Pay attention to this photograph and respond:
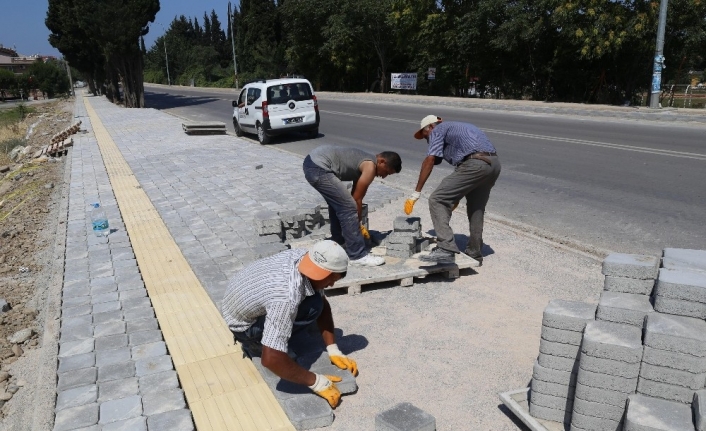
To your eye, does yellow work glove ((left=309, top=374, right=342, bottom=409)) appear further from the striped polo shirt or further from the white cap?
the white cap

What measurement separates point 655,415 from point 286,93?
49.7ft

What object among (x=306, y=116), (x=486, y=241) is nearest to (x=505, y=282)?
(x=486, y=241)

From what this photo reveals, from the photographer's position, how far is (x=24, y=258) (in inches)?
283

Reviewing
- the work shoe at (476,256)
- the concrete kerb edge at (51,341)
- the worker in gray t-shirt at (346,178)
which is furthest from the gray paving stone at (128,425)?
the work shoe at (476,256)

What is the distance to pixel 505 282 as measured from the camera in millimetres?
5402

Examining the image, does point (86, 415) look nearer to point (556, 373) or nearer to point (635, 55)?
point (556, 373)

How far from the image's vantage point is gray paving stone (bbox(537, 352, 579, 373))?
3062mm

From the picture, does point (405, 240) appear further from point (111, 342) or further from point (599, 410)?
point (599, 410)

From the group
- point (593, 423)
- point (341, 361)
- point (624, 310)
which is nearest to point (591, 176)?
point (624, 310)

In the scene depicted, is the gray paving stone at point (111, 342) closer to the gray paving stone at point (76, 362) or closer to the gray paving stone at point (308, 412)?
the gray paving stone at point (76, 362)

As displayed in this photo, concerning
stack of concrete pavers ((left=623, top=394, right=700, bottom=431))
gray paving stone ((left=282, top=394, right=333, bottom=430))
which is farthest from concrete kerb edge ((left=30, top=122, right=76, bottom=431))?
stack of concrete pavers ((left=623, top=394, right=700, bottom=431))

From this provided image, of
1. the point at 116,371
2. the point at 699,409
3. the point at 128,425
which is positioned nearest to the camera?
the point at 699,409

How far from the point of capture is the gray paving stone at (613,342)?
268 centimetres

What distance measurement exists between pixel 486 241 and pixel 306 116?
10783 millimetres
